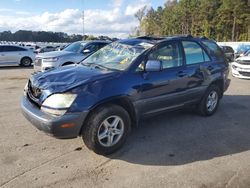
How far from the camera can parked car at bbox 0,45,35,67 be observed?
18.3 metres

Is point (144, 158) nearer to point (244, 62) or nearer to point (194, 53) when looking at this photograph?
point (194, 53)

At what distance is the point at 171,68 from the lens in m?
5.46

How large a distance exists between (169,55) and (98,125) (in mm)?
2022

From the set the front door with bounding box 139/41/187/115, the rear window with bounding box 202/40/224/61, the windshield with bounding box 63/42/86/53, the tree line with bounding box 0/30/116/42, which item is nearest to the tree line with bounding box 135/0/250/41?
the tree line with bounding box 0/30/116/42

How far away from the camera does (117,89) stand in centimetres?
451

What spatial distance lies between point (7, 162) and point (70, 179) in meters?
1.02

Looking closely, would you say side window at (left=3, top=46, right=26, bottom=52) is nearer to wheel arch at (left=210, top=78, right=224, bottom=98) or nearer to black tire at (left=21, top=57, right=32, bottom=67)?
black tire at (left=21, top=57, right=32, bottom=67)

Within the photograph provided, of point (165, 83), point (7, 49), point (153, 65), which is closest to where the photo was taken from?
point (153, 65)

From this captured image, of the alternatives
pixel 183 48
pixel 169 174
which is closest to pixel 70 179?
pixel 169 174

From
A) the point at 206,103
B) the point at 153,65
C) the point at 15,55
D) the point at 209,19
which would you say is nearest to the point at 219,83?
the point at 206,103

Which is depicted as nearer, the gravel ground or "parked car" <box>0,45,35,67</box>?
the gravel ground

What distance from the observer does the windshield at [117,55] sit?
506 centimetres

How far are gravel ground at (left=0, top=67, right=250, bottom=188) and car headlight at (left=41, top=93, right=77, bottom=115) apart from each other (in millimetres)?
738

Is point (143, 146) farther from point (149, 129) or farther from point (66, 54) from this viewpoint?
point (66, 54)
